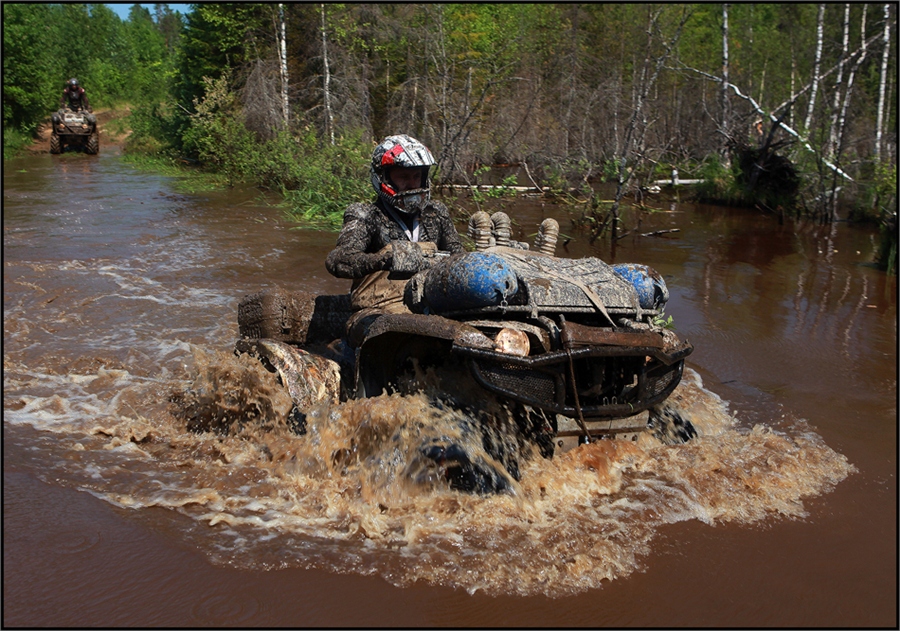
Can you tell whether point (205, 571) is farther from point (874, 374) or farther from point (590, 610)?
point (874, 374)

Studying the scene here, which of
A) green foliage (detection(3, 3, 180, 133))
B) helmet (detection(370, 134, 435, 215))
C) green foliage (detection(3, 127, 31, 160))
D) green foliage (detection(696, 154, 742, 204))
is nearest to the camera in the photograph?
helmet (detection(370, 134, 435, 215))

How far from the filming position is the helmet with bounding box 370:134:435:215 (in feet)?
15.8

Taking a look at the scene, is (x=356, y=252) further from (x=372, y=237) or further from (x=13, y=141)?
(x=13, y=141)

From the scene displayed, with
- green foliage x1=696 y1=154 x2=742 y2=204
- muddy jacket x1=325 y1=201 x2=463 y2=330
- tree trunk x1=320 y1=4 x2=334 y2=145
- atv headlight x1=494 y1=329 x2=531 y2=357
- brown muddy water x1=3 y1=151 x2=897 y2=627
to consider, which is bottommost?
brown muddy water x1=3 y1=151 x2=897 y2=627

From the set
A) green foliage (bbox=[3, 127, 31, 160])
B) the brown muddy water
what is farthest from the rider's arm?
green foliage (bbox=[3, 127, 31, 160])

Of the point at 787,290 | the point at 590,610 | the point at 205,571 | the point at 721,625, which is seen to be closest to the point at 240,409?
the point at 205,571

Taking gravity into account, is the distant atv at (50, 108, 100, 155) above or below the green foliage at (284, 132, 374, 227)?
above

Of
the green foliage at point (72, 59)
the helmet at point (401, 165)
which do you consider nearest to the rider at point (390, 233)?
the helmet at point (401, 165)

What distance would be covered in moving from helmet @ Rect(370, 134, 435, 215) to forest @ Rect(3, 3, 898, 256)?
672cm

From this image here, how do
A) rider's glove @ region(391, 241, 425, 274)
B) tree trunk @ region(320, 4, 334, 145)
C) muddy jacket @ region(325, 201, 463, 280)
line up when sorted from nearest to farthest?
rider's glove @ region(391, 241, 425, 274) < muddy jacket @ region(325, 201, 463, 280) < tree trunk @ region(320, 4, 334, 145)

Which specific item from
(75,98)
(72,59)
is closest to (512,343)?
(75,98)

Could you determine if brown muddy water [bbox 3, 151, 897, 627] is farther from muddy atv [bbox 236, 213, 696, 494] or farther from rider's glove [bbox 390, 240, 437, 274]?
rider's glove [bbox 390, 240, 437, 274]

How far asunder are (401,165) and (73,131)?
23363 mm

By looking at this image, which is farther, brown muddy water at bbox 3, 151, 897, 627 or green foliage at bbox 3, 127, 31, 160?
green foliage at bbox 3, 127, 31, 160
